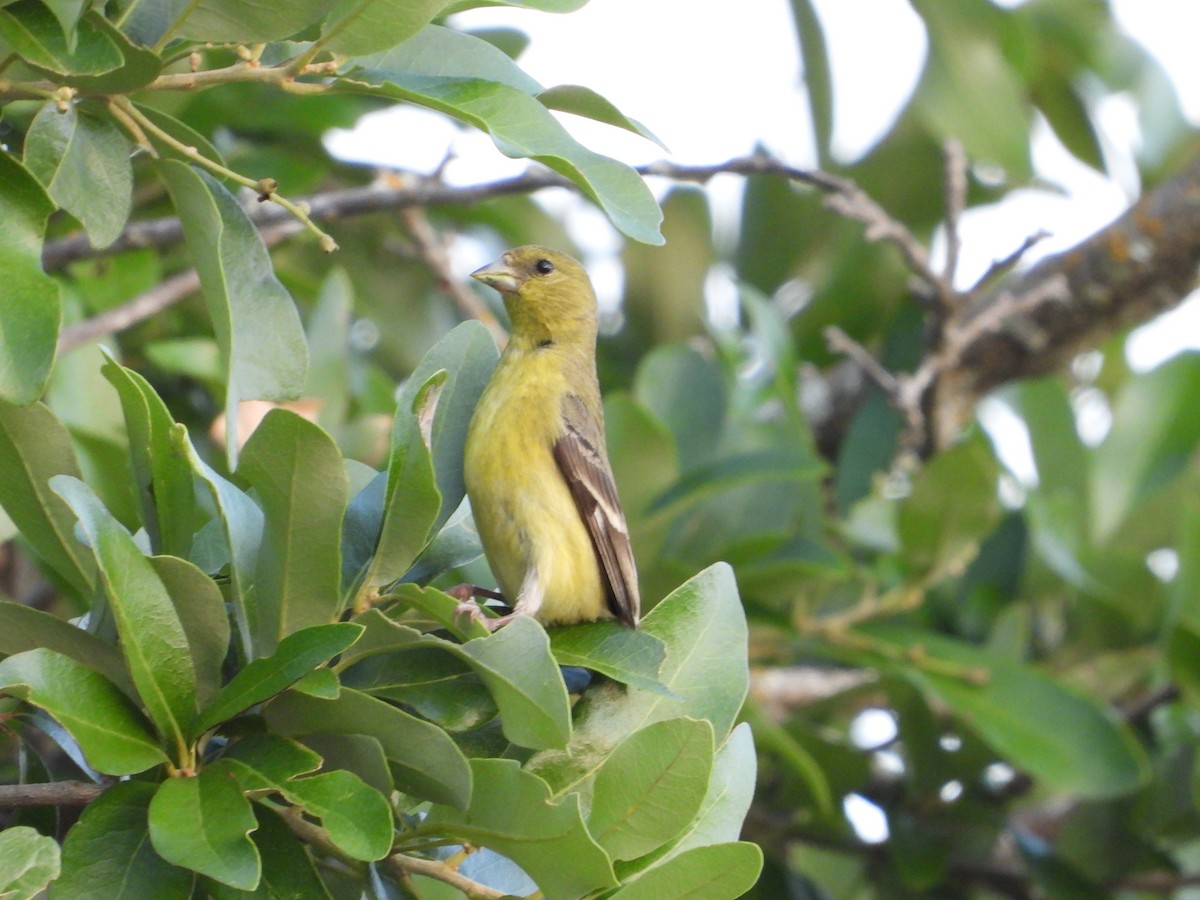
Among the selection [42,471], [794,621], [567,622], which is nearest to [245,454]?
[42,471]

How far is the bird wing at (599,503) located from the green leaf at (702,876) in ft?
3.94

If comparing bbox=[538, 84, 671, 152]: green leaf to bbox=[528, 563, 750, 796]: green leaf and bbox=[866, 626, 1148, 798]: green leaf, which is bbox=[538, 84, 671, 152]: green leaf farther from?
bbox=[866, 626, 1148, 798]: green leaf

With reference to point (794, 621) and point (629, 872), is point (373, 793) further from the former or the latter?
point (794, 621)

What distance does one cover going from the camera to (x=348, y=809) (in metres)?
1.94

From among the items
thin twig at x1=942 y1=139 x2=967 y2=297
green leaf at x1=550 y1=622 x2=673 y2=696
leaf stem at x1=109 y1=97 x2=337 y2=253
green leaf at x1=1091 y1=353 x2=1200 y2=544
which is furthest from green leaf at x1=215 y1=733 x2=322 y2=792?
green leaf at x1=1091 y1=353 x2=1200 y2=544

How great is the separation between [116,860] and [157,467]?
583mm

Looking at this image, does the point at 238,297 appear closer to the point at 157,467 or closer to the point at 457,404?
the point at 157,467

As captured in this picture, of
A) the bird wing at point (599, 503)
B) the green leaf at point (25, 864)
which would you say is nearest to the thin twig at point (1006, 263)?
the bird wing at point (599, 503)

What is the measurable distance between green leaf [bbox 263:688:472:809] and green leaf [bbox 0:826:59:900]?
15.2 inches

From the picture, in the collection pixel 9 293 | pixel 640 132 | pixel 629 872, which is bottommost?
pixel 629 872

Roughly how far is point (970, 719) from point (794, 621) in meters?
0.65

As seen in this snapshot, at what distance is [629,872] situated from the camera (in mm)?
2227

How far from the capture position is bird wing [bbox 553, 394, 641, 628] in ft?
11.1

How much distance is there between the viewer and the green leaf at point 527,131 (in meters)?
2.19
